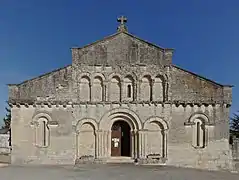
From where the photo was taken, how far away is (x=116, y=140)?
24.0 meters

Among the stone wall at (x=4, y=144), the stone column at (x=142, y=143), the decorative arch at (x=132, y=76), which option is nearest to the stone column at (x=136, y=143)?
the stone column at (x=142, y=143)

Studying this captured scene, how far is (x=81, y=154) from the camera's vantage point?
75.7 feet

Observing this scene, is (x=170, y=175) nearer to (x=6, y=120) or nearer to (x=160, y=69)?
(x=160, y=69)

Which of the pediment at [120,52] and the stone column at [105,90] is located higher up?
the pediment at [120,52]

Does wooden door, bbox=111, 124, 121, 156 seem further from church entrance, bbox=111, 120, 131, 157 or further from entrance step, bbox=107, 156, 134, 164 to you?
entrance step, bbox=107, 156, 134, 164

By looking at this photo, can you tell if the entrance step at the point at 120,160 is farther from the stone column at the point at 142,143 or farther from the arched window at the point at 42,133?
the arched window at the point at 42,133

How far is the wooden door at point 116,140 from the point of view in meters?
23.8

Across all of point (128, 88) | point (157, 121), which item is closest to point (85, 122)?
point (128, 88)

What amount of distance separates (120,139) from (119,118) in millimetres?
1761

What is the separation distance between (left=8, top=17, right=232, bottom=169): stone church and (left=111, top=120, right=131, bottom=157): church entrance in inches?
22.7

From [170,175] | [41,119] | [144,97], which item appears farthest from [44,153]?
[170,175]

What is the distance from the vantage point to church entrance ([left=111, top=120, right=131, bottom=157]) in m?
23.8

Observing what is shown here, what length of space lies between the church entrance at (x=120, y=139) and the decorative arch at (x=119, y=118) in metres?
0.79

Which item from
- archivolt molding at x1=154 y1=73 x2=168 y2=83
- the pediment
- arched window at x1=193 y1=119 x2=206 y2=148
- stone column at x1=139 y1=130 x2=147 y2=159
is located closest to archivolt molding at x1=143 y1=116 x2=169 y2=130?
stone column at x1=139 y1=130 x2=147 y2=159
